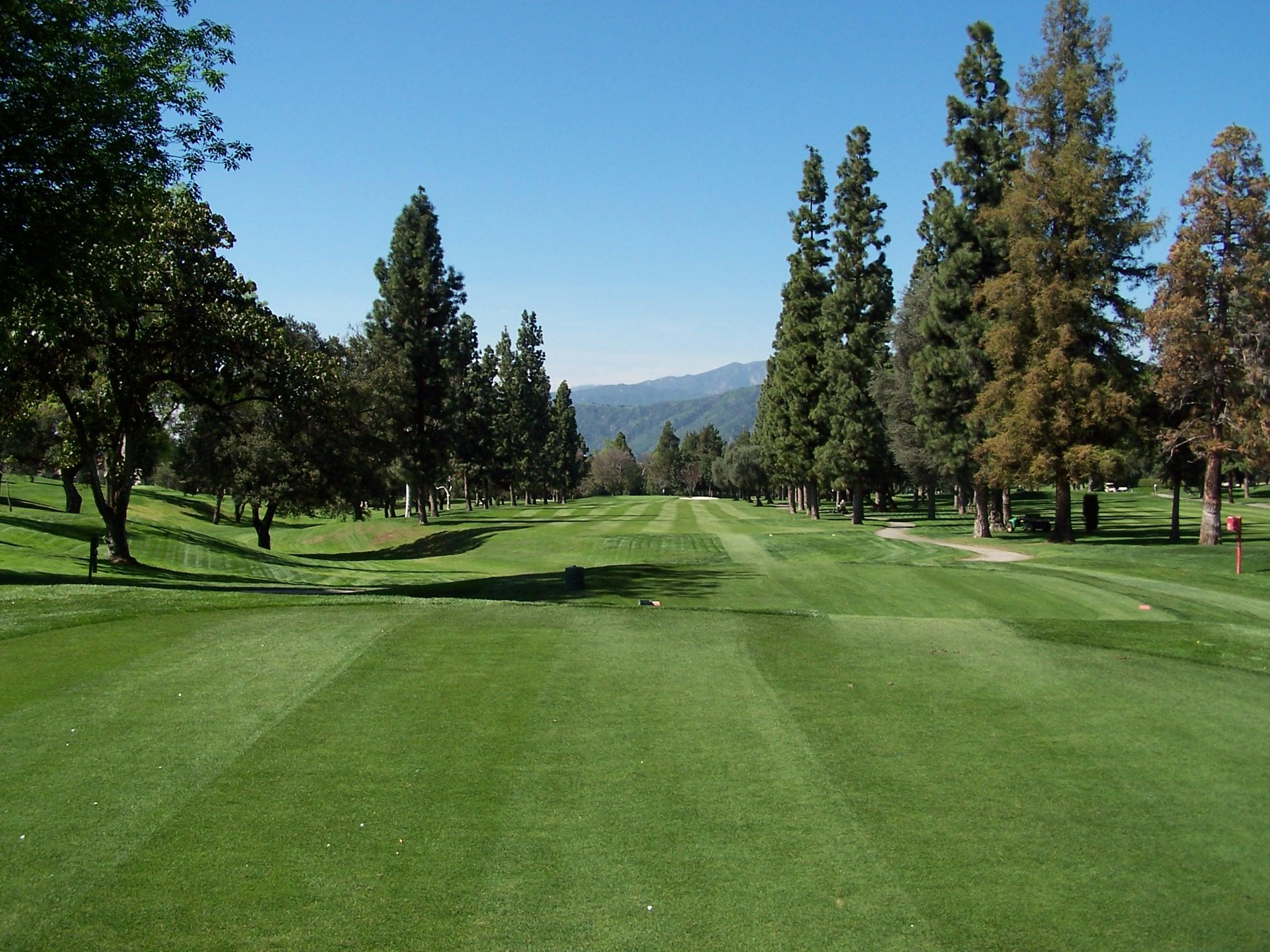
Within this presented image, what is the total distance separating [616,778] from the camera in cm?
756

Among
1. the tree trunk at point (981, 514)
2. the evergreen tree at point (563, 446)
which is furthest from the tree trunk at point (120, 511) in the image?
the evergreen tree at point (563, 446)

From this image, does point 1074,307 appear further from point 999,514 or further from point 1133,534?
point 999,514

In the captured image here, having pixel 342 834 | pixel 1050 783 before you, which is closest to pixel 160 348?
pixel 342 834

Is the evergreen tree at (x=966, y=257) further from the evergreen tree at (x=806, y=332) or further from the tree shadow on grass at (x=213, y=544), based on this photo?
the tree shadow on grass at (x=213, y=544)

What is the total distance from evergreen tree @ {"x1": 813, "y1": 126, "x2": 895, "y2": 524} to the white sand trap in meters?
5.14

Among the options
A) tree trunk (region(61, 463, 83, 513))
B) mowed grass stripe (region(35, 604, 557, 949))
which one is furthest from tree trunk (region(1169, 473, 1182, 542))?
tree trunk (region(61, 463, 83, 513))

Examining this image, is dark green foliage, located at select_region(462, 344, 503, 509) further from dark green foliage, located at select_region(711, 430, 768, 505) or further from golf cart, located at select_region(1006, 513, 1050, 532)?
golf cart, located at select_region(1006, 513, 1050, 532)

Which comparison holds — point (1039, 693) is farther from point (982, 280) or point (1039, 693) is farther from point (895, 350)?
point (895, 350)

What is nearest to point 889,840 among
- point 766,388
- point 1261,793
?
point 1261,793

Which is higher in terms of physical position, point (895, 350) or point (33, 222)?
point (895, 350)

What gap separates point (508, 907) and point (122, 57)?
13995 millimetres

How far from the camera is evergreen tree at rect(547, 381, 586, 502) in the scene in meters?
114

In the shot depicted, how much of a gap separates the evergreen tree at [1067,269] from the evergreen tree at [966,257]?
3.99m

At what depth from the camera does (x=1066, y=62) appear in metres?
34.7
